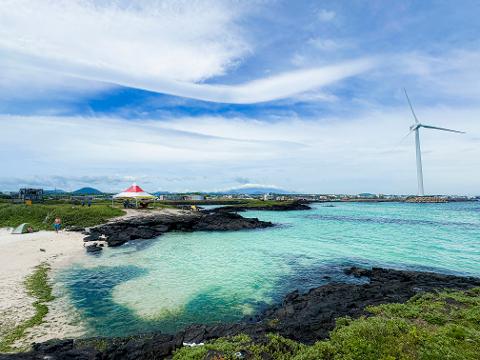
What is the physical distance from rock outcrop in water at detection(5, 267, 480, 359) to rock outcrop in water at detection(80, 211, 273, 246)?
24636mm

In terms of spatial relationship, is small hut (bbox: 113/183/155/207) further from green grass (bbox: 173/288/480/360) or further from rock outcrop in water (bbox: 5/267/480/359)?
green grass (bbox: 173/288/480/360)

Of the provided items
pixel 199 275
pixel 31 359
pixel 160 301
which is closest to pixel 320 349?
pixel 31 359

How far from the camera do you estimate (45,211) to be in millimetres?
45062

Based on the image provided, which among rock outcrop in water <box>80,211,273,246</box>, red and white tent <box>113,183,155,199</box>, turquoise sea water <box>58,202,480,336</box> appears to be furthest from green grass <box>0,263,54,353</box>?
red and white tent <box>113,183,155,199</box>

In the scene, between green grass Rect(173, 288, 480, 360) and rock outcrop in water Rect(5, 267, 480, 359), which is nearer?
green grass Rect(173, 288, 480, 360)

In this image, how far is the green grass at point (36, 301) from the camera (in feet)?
36.2

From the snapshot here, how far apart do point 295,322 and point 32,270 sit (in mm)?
20070

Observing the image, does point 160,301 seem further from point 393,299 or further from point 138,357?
point 393,299

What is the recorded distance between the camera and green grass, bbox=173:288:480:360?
789 cm

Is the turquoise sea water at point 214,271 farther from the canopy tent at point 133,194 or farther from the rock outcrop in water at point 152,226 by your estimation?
the canopy tent at point 133,194

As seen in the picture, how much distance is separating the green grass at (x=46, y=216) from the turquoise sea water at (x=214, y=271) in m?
15.2

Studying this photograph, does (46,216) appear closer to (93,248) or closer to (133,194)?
(133,194)

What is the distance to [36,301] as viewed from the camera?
14969mm

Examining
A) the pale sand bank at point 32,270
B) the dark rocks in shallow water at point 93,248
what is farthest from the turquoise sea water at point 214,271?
the pale sand bank at point 32,270
